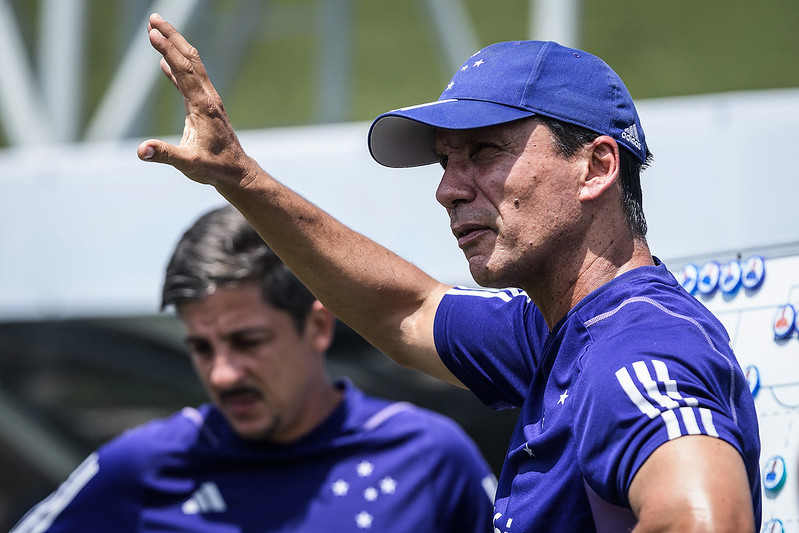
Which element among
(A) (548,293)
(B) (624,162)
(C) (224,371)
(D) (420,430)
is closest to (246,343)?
(C) (224,371)

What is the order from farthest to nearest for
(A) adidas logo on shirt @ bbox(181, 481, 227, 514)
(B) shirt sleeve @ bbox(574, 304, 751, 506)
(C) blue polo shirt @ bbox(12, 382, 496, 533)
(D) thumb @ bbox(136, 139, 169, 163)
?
(A) adidas logo on shirt @ bbox(181, 481, 227, 514) < (C) blue polo shirt @ bbox(12, 382, 496, 533) < (D) thumb @ bbox(136, 139, 169, 163) < (B) shirt sleeve @ bbox(574, 304, 751, 506)

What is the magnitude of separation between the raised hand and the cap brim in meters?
0.29

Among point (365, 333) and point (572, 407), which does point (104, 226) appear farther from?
point (572, 407)

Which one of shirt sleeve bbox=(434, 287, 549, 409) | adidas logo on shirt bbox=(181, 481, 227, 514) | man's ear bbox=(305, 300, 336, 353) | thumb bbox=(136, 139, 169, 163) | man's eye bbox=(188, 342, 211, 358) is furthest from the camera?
man's ear bbox=(305, 300, 336, 353)

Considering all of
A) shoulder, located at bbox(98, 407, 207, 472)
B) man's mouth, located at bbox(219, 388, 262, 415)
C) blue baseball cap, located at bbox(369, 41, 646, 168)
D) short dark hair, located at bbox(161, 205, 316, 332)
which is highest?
blue baseball cap, located at bbox(369, 41, 646, 168)

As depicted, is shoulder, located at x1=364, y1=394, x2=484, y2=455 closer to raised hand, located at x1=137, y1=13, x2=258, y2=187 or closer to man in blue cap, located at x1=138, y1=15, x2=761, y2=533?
man in blue cap, located at x1=138, y1=15, x2=761, y2=533

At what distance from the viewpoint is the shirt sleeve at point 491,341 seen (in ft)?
7.05

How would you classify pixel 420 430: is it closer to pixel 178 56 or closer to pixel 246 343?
pixel 246 343

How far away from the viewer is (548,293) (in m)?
1.97

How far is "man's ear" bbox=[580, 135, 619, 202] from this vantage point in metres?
1.91

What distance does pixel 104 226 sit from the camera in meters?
4.92

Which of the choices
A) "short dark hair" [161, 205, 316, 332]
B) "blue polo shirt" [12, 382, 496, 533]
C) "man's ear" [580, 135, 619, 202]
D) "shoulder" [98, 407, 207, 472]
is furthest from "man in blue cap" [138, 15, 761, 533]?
"shoulder" [98, 407, 207, 472]

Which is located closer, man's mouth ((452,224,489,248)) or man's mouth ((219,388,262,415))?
man's mouth ((452,224,489,248))

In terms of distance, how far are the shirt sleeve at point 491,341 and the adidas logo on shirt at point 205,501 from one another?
1105mm
